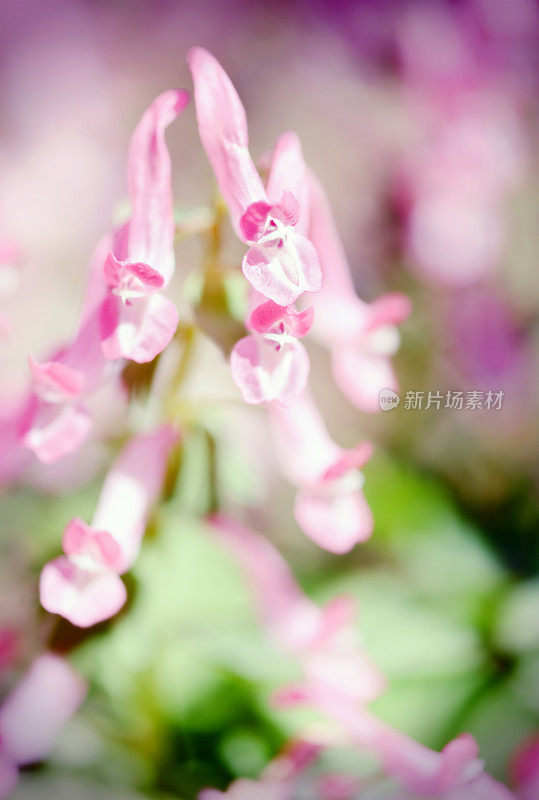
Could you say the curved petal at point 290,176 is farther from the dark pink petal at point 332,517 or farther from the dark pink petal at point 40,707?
the dark pink petal at point 40,707

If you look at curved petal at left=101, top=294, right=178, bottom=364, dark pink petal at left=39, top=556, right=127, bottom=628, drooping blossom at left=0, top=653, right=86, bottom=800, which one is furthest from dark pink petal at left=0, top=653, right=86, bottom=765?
curved petal at left=101, top=294, right=178, bottom=364

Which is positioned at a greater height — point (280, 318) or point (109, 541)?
point (280, 318)

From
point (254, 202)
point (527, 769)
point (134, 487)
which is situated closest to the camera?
point (254, 202)

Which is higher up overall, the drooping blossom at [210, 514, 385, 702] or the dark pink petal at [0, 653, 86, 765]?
the drooping blossom at [210, 514, 385, 702]

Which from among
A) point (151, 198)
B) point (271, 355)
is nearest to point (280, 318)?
point (271, 355)

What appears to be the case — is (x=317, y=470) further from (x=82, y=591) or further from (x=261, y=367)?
(x=82, y=591)

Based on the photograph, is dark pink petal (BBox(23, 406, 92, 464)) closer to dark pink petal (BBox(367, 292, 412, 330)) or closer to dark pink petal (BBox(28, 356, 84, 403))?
dark pink petal (BBox(28, 356, 84, 403))

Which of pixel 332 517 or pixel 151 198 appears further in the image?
pixel 332 517
